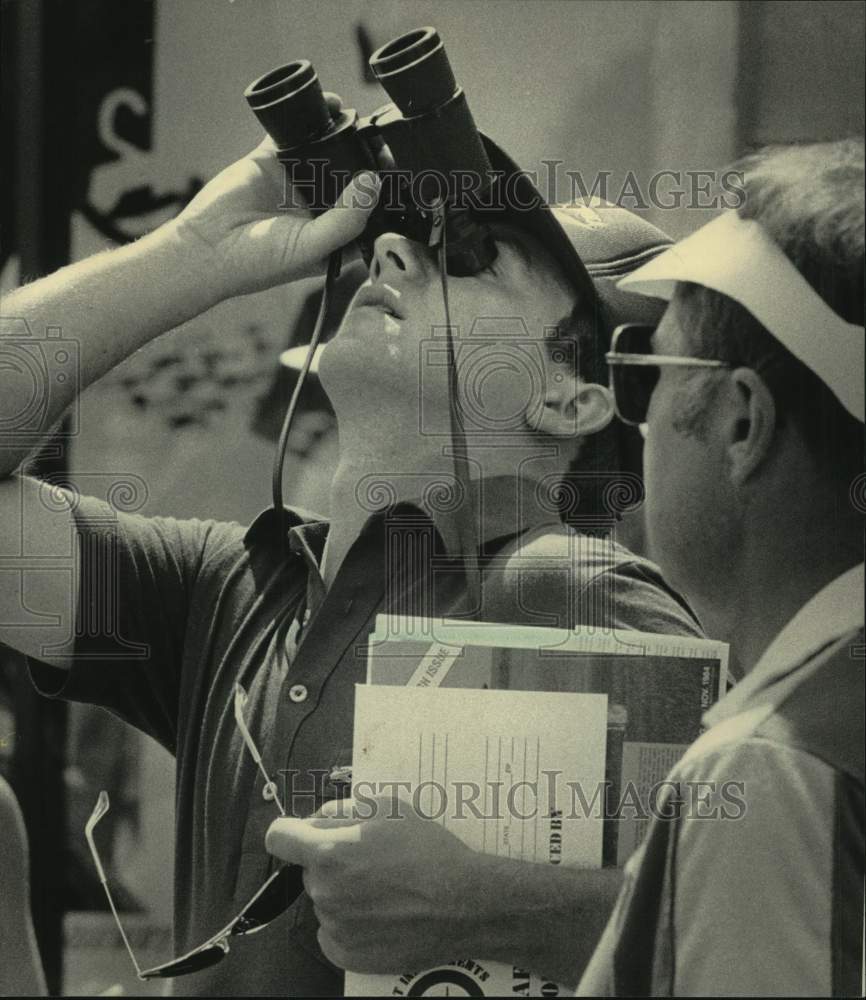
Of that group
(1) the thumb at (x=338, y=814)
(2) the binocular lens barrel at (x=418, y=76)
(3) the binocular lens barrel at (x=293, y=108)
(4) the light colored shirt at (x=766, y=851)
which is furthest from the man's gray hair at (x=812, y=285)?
(1) the thumb at (x=338, y=814)

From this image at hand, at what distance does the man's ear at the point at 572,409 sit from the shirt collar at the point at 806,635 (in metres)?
0.45

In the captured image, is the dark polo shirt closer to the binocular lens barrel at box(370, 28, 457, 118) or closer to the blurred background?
the blurred background

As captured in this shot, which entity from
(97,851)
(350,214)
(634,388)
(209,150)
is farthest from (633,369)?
(97,851)

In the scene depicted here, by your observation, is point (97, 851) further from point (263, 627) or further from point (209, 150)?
point (209, 150)

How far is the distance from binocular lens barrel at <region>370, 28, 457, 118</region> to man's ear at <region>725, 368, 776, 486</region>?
2.18ft

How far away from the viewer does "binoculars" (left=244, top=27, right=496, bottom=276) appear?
2.23 meters

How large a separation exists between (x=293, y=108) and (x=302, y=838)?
1.21 metres

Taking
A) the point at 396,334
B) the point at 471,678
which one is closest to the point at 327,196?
the point at 396,334

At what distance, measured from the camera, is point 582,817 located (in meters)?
2.19

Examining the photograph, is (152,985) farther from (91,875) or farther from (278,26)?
(278,26)

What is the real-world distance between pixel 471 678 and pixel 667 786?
36 cm

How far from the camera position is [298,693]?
226cm

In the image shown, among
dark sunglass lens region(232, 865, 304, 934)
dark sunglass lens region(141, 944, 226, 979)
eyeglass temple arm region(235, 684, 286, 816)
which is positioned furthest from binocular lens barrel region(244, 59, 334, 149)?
dark sunglass lens region(141, 944, 226, 979)

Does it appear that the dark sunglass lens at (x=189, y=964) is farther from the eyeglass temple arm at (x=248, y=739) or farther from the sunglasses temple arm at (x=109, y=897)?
the eyeglass temple arm at (x=248, y=739)
